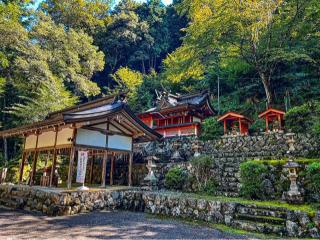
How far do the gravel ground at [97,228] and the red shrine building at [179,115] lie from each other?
14.4m

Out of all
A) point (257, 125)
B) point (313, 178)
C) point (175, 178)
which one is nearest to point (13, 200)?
point (175, 178)

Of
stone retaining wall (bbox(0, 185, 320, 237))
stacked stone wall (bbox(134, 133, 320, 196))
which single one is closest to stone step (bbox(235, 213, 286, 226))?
stone retaining wall (bbox(0, 185, 320, 237))

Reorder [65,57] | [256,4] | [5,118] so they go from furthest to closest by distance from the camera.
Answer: [65,57], [5,118], [256,4]

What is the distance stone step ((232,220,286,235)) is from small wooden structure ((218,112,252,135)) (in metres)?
11.6

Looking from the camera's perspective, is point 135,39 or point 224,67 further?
point 135,39

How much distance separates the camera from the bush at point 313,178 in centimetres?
803

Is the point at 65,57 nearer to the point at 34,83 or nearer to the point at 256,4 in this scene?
the point at 34,83

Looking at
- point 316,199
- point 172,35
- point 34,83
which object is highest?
point 172,35

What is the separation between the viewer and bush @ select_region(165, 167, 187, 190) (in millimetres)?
12336

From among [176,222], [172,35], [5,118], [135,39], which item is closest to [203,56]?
[176,222]

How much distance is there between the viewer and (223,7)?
61.6ft

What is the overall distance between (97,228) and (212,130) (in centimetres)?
1443

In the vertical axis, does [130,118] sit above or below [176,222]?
above

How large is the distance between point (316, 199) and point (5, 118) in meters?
25.0
